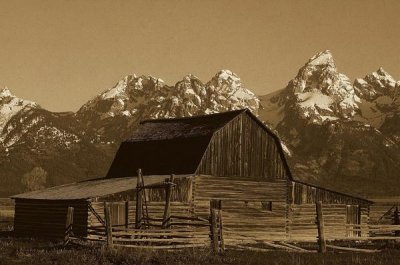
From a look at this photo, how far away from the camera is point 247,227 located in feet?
141

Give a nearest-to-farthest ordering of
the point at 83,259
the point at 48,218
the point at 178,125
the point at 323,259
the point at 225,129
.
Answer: the point at 83,259, the point at 323,259, the point at 48,218, the point at 225,129, the point at 178,125

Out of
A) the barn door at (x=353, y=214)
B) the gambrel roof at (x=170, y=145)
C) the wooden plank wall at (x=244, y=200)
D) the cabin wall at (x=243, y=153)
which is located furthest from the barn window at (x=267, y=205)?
the barn door at (x=353, y=214)

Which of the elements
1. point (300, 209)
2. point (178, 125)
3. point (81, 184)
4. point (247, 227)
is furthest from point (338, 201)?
point (81, 184)

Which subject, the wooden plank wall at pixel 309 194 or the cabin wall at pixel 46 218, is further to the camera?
the wooden plank wall at pixel 309 194

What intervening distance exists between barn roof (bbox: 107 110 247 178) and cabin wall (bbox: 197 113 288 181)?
0.54 m

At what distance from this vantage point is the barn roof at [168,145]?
44353 millimetres

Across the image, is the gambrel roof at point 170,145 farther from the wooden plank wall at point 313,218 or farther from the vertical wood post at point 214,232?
the vertical wood post at point 214,232

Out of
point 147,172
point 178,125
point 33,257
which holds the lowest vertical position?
point 33,257

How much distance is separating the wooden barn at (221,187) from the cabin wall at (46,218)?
6cm

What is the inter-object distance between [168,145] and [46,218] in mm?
9723

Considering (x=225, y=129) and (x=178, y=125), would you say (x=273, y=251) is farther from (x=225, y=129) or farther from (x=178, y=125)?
(x=178, y=125)

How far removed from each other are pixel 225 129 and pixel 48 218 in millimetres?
12064

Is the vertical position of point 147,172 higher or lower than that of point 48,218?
higher

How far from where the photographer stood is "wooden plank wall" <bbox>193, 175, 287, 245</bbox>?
1656 inches
